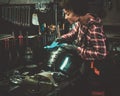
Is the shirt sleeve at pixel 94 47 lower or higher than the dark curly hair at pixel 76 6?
lower

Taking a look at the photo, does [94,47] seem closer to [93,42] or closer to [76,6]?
[93,42]

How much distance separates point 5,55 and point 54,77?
1.48 meters

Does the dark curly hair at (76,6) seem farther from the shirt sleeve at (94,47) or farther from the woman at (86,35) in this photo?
the shirt sleeve at (94,47)

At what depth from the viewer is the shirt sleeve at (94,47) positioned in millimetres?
3914

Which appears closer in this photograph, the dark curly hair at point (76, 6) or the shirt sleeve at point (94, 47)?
the shirt sleeve at point (94, 47)

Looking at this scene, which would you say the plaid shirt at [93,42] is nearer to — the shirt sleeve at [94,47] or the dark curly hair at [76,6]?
the shirt sleeve at [94,47]

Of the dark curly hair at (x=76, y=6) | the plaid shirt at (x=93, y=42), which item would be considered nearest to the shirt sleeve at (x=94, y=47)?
the plaid shirt at (x=93, y=42)

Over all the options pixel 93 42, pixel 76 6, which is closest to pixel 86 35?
pixel 93 42

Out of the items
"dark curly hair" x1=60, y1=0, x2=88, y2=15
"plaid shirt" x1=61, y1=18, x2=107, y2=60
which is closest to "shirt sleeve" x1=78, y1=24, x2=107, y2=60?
"plaid shirt" x1=61, y1=18, x2=107, y2=60

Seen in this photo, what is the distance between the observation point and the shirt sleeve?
391 centimetres

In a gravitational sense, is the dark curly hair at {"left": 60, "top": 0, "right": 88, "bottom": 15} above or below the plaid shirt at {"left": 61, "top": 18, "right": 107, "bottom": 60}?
above

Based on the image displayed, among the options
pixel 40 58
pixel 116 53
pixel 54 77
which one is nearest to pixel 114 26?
pixel 116 53

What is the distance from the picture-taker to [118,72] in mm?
4918

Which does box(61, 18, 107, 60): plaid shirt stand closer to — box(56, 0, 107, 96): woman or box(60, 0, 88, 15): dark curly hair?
box(56, 0, 107, 96): woman
